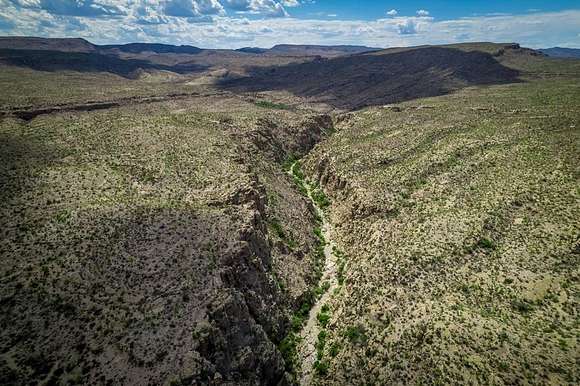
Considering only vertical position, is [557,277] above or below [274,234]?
above

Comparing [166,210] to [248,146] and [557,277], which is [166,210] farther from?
[557,277]

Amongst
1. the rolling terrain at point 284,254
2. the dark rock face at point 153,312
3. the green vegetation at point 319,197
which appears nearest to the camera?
the dark rock face at point 153,312

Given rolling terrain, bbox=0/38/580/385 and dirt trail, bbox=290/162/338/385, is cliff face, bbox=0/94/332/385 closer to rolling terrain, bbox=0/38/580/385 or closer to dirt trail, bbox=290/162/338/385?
rolling terrain, bbox=0/38/580/385

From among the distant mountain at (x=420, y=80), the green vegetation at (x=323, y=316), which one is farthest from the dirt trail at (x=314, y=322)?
the distant mountain at (x=420, y=80)

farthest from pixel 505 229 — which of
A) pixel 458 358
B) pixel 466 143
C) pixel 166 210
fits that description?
pixel 166 210

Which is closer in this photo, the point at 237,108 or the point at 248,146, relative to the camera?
the point at 248,146

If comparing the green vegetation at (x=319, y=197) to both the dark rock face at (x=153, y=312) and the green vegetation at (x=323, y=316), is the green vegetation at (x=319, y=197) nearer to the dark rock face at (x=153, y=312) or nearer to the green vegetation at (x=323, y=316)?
the green vegetation at (x=323, y=316)

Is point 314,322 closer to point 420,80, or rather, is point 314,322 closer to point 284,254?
point 284,254

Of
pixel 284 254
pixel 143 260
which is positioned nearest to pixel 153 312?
pixel 143 260
